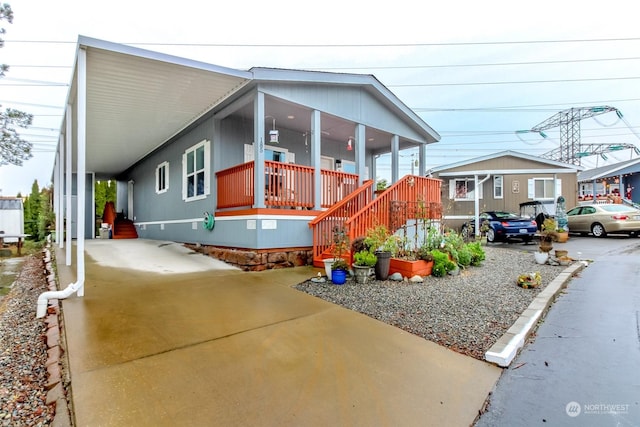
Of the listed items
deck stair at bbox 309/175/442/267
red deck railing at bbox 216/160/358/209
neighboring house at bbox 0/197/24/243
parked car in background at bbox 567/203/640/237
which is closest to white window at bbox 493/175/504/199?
parked car in background at bbox 567/203/640/237

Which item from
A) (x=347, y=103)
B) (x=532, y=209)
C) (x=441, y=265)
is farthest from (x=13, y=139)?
(x=532, y=209)

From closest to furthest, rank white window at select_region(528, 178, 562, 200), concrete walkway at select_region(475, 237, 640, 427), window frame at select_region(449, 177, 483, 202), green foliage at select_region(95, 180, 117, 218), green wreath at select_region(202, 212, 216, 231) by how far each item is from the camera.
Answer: concrete walkway at select_region(475, 237, 640, 427) → green wreath at select_region(202, 212, 216, 231) → green foliage at select_region(95, 180, 117, 218) → white window at select_region(528, 178, 562, 200) → window frame at select_region(449, 177, 483, 202)

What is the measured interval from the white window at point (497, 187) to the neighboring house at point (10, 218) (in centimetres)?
2463

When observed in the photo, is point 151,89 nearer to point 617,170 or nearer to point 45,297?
point 45,297

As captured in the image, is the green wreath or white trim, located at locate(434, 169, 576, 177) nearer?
the green wreath

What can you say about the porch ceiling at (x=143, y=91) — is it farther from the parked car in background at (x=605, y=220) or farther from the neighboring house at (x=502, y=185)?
the parked car in background at (x=605, y=220)

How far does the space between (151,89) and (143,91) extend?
193 mm

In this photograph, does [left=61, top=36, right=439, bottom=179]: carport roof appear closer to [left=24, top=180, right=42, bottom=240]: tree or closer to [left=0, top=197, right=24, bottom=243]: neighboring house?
[left=0, top=197, right=24, bottom=243]: neighboring house

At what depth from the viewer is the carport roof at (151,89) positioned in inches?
191

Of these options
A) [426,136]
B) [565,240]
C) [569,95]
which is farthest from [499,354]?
[569,95]

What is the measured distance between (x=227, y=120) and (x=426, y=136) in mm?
6874

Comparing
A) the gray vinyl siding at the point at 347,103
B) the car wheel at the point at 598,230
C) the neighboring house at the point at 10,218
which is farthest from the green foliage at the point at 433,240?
the neighboring house at the point at 10,218

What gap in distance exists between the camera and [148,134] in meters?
9.23

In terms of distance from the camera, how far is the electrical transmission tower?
3994 centimetres
